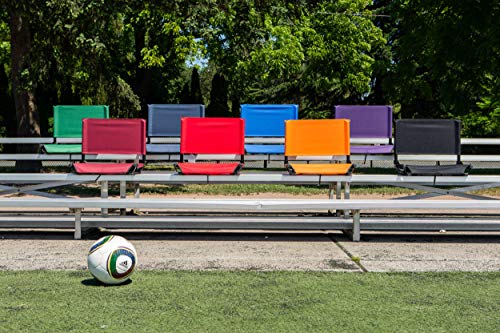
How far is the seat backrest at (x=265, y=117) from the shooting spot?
37.3 ft

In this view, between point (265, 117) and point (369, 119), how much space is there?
6.37ft

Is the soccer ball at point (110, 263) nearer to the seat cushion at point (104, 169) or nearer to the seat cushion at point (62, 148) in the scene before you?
the seat cushion at point (104, 169)

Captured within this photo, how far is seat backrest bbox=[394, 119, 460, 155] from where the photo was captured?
8.70 metres

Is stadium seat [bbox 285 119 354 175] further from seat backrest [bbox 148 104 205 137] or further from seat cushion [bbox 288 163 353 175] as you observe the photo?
seat backrest [bbox 148 104 205 137]

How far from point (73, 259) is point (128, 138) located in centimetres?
284

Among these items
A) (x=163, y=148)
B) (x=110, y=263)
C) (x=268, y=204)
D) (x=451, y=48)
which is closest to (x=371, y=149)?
(x=163, y=148)

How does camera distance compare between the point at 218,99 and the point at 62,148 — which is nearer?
the point at 62,148

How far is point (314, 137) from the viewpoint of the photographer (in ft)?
28.5

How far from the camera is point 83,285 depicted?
16.6ft

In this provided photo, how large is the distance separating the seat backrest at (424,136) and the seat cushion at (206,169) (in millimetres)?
2465

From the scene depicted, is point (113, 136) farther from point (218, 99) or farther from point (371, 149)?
point (218, 99)

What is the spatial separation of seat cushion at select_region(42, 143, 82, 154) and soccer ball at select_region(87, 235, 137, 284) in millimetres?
6469

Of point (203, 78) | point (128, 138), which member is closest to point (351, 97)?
point (128, 138)

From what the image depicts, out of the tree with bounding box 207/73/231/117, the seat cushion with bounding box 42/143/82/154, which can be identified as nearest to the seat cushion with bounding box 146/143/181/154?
the seat cushion with bounding box 42/143/82/154
